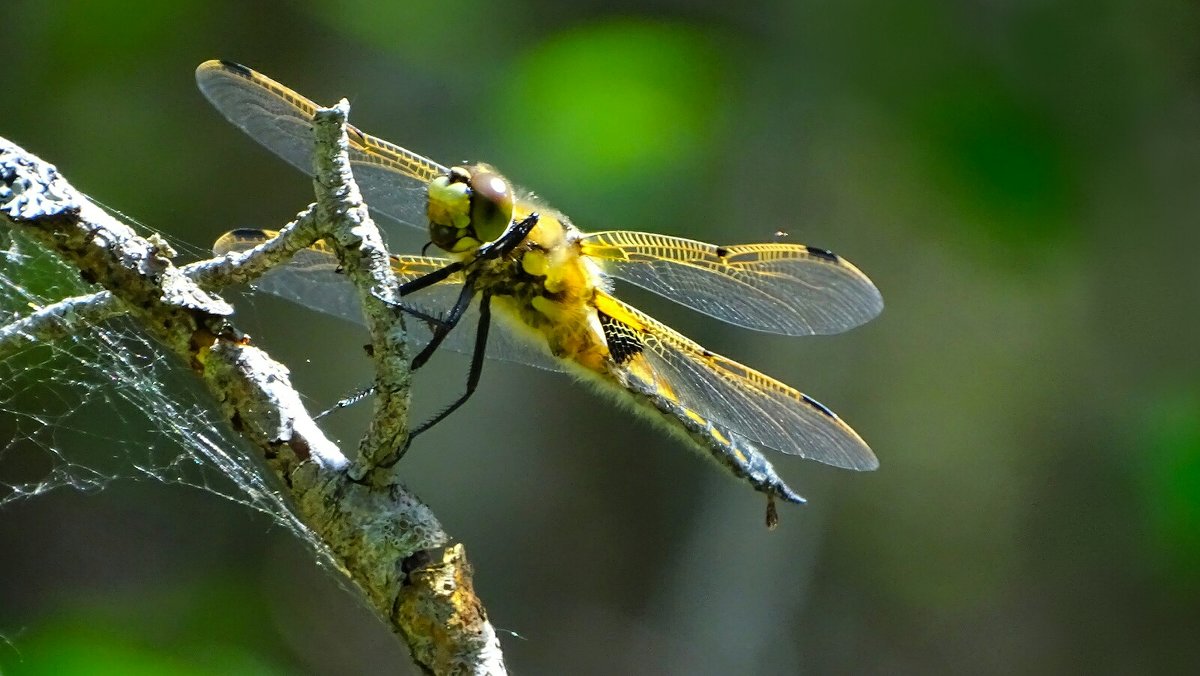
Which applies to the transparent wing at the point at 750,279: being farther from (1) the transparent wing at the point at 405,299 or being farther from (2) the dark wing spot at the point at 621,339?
(1) the transparent wing at the point at 405,299

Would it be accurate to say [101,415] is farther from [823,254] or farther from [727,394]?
[823,254]

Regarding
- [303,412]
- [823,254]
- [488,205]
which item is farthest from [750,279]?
[303,412]

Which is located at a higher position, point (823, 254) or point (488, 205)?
point (823, 254)

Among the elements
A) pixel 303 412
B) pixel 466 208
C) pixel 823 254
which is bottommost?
pixel 303 412

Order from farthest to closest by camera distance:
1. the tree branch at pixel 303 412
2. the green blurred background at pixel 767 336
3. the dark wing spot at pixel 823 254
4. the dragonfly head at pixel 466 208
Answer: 1. the green blurred background at pixel 767 336
2. the dark wing spot at pixel 823 254
3. the dragonfly head at pixel 466 208
4. the tree branch at pixel 303 412

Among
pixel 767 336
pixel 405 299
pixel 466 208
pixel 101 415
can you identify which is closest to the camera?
pixel 466 208

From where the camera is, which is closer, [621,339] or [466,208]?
[466,208]

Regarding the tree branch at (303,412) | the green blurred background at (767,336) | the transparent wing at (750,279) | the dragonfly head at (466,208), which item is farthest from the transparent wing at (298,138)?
the green blurred background at (767,336)
